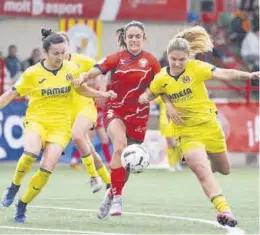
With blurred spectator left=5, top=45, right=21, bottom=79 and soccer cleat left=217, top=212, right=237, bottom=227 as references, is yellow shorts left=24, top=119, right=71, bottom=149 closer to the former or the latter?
soccer cleat left=217, top=212, right=237, bottom=227

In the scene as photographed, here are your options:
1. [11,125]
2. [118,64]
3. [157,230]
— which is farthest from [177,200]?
[11,125]

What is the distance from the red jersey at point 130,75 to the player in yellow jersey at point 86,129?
4.70ft

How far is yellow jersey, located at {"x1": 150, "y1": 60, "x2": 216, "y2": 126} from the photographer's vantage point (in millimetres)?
11609

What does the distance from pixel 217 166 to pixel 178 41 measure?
4.95ft

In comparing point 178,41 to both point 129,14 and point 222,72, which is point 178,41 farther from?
point 129,14

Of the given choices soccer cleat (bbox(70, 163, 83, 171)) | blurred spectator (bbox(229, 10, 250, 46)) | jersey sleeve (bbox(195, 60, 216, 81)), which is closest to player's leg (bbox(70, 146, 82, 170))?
soccer cleat (bbox(70, 163, 83, 171))

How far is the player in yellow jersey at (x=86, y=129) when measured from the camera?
14.6 metres

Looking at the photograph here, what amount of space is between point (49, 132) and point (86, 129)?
2.63 meters

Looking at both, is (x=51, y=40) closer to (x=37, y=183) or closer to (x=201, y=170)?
(x=37, y=183)

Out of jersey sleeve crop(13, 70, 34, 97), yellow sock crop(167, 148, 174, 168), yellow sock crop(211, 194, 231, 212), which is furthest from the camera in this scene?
yellow sock crop(167, 148, 174, 168)

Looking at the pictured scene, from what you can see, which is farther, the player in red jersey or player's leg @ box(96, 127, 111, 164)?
player's leg @ box(96, 127, 111, 164)

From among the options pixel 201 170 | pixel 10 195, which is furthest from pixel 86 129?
pixel 201 170

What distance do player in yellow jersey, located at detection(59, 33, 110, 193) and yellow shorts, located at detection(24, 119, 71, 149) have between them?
6.92 feet

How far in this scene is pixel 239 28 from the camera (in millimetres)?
25672
